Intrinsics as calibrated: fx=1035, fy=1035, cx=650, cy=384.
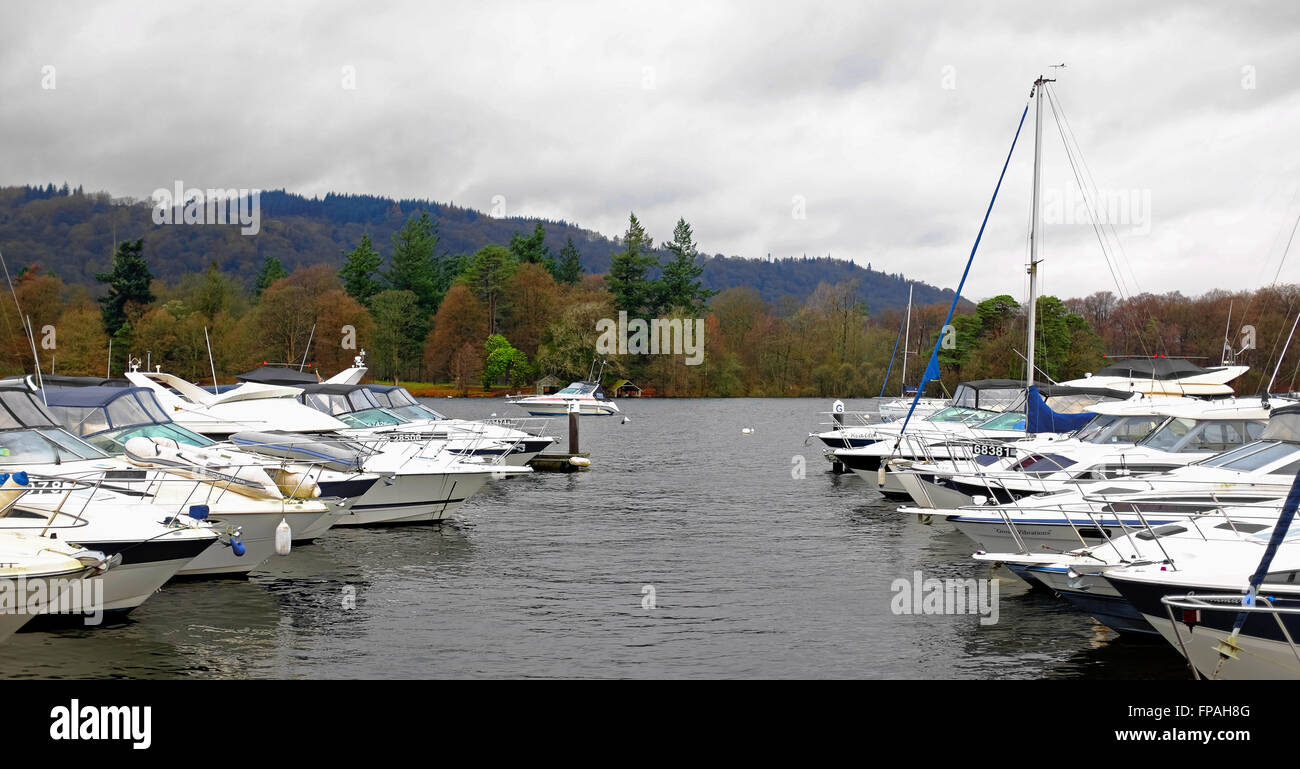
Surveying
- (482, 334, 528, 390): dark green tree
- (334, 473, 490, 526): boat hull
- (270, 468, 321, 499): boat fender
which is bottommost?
(334, 473, 490, 526): boat hull

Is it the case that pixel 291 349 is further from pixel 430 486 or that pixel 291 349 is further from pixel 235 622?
pixel 235 622

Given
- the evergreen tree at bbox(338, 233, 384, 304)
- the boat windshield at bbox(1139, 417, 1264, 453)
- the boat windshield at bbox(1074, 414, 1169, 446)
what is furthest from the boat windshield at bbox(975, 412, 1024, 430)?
the evergreen tree at bbox(338, 233, 384, 304)

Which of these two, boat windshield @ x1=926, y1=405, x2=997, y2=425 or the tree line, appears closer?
boat windshield @ x1=926, y1=405, x2=997, y2=425

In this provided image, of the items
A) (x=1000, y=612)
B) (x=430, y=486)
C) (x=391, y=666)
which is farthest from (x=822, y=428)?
(x=391, y=666)

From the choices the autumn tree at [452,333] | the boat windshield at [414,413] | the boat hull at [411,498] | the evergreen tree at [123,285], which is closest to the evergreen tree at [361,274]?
the autumn tree at [452,333]

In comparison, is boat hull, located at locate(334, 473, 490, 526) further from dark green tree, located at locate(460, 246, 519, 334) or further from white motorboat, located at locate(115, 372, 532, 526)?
dark green tree, located at locate(460, 246, 519, 334)

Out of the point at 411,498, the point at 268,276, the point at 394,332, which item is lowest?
the point at 411,498

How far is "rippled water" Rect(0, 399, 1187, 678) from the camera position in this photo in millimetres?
12664

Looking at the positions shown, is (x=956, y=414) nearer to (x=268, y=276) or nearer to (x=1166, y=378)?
(x=1166, y=378)

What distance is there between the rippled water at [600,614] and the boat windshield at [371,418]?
6961 mm

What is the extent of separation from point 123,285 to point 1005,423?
326ft

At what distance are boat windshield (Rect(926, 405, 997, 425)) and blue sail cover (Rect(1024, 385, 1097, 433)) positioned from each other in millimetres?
7380

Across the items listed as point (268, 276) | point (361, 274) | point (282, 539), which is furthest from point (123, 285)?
point (282, 539)

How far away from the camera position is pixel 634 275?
4941 inches
